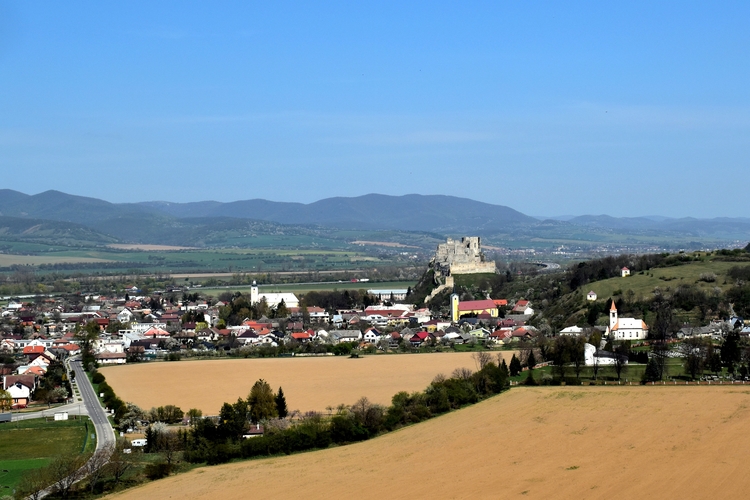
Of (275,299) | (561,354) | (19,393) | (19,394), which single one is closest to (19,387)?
(19,393)

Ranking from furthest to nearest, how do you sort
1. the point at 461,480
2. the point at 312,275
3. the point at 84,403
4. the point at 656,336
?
1. the point at 312,275
2. the point at 656,336
3. the point at 84,403
4. the point at 461,480

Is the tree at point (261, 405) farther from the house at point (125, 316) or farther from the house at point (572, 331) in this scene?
the house at point (125, 316)

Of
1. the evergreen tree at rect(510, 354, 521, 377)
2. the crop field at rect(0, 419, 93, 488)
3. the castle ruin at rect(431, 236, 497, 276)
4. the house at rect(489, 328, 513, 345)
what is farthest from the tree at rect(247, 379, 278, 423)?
the castle ruin at rect(431, 236, 497, 276)

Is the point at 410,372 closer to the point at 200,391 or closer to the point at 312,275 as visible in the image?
the point at 200,391

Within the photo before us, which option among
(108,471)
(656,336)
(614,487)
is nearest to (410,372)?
(656,336)

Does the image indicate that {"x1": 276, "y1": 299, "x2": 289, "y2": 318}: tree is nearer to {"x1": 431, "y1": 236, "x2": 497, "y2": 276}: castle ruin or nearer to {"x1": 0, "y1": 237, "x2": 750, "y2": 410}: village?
{"x1": 0, "y1": 237, "x2": 750, "y2": 410}: village
